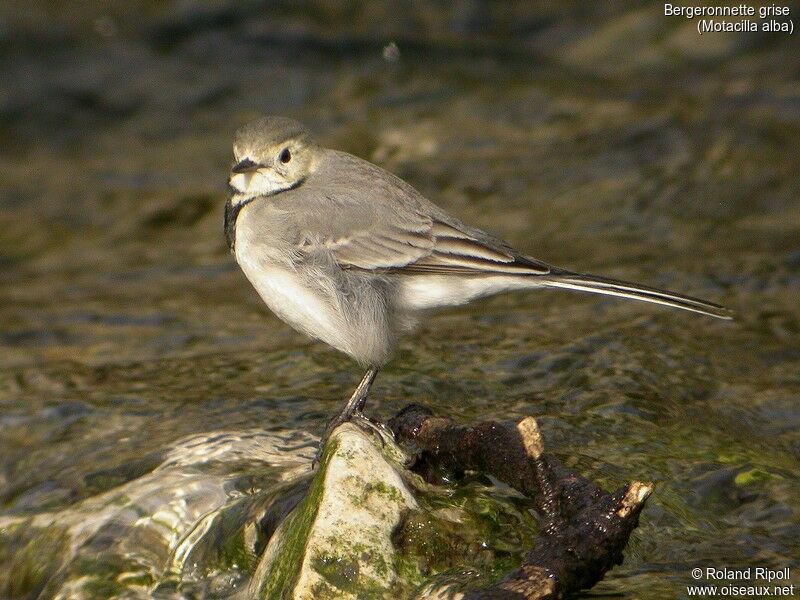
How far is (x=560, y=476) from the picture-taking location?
434 centimetres

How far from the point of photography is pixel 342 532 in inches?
174

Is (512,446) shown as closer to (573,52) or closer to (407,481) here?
(407,481)

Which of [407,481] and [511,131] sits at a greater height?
[511,131]

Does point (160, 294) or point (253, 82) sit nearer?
point (160, 294)

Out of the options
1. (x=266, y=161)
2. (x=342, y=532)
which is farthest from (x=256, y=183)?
(x=342, y=532)

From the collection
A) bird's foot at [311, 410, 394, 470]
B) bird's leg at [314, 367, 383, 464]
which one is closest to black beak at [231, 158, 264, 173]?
bird's leg at [314, 367, 383, 464]

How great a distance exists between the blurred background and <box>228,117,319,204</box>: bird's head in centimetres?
128

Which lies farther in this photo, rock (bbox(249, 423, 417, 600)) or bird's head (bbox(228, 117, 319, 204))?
bird's head (bbox(228, 117, 319, 204))

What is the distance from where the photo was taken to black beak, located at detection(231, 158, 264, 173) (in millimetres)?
6055

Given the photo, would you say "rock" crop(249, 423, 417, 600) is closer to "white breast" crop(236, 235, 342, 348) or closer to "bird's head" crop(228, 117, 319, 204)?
"white breast" crop(236, 235, 342, 348)

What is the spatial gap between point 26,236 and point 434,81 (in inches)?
182

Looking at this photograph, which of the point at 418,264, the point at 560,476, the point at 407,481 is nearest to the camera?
the point at 560,476

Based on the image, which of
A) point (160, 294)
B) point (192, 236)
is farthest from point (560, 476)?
point (192, 236)

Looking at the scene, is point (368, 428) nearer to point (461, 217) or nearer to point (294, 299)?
point (294, 299)
